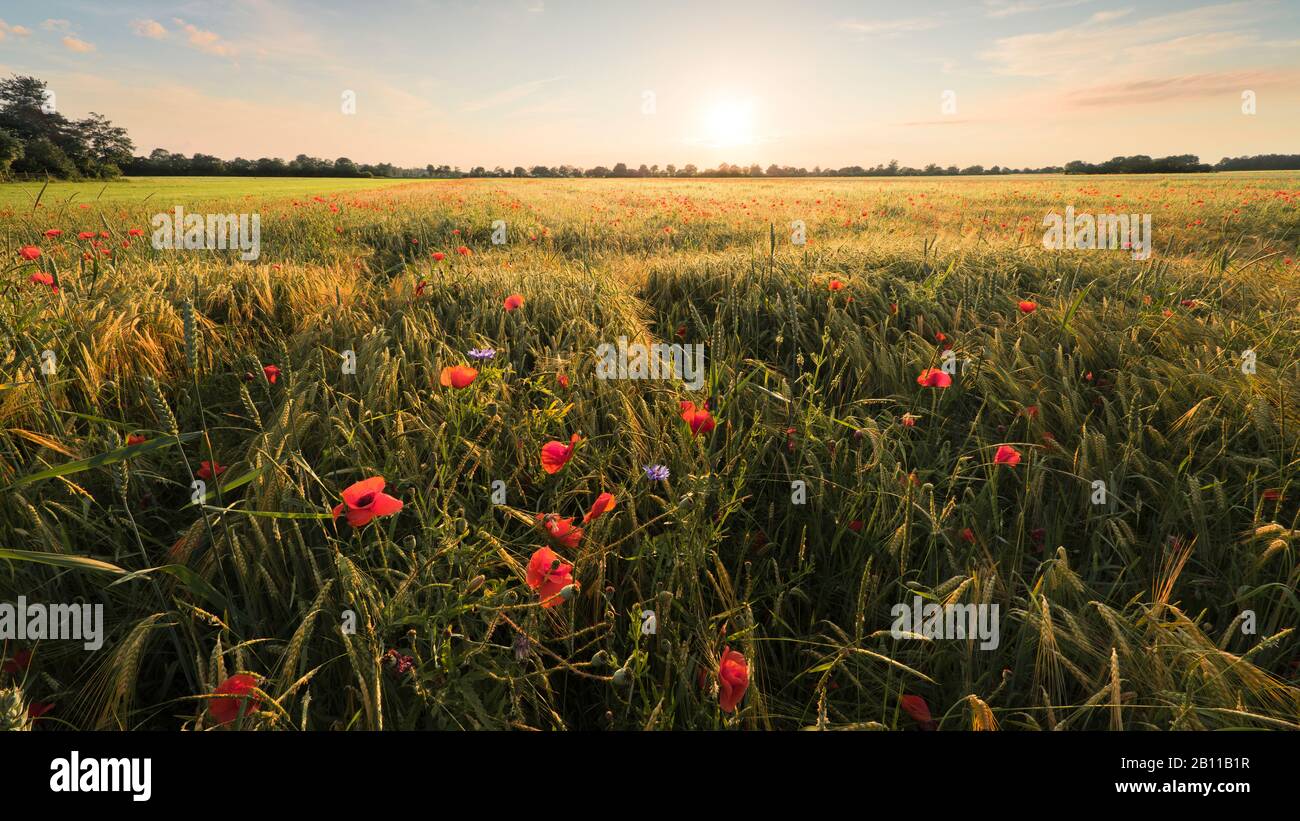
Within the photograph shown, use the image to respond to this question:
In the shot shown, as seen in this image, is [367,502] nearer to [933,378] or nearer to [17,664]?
[17,664]

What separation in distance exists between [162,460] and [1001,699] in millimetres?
2668

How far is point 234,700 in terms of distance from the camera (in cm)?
112

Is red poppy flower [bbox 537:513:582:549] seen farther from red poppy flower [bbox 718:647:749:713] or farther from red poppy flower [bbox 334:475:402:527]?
red poppy flower [bbox 718:647:749:713]

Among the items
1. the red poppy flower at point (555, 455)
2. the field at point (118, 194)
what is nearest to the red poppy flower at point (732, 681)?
the red poppy flower at point (555, 455)

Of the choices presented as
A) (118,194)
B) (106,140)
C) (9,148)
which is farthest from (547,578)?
(106,140)

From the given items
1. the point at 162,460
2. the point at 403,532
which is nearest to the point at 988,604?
the point at 403,532

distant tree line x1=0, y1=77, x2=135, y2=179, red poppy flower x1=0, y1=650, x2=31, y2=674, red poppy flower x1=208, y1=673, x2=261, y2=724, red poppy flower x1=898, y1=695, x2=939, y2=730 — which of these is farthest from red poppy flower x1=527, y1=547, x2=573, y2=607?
distant tree line x1=0, y1=77, x2=135, y2=179

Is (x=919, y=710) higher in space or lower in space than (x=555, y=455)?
lower

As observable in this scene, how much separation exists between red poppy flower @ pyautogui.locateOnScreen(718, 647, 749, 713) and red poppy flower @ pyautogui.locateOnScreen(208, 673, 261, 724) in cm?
88

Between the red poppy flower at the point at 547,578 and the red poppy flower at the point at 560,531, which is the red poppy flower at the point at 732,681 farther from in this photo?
the red poppy flower at the point at 560,531

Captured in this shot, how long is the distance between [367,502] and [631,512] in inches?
28.8

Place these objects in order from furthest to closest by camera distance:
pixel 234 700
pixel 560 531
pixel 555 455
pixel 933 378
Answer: pixel 933 378 < pixel 555 455 < pixel 560 531 < pixel 234 700

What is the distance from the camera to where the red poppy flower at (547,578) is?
4.02ft
